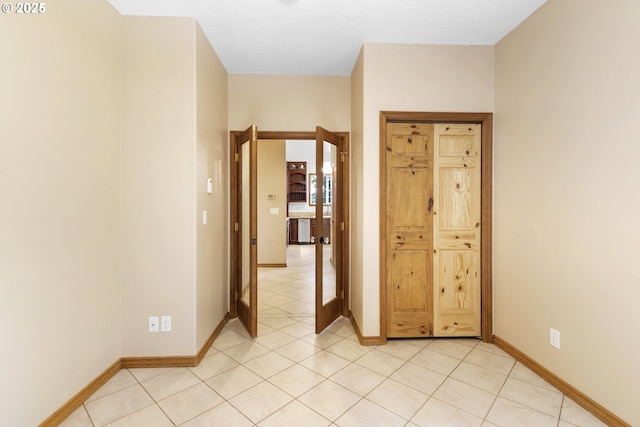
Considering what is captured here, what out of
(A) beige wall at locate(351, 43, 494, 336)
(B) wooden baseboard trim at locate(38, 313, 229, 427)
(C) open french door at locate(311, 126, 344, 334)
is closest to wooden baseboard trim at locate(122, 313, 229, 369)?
(B) wooden baseboard trim at locate(38, 313, 229, 427)

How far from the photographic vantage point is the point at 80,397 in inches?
77.1

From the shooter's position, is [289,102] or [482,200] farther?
[289,102]

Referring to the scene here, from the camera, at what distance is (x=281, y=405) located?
1.95 metres

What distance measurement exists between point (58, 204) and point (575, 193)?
336cm

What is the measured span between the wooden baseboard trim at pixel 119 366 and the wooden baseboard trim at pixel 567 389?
272cm

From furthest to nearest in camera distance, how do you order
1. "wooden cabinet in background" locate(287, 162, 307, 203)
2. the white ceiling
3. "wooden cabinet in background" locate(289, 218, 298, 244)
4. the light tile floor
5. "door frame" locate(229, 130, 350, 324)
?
"wooden cabinet in background" locate(287, 162, 307, 203), "wooden cabinet in background" locate(289, 218, 298, 244), "door frame" locate(229, 130, 350, 324), the white ceiling, the light tile floor

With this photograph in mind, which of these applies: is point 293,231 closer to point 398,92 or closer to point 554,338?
point 398,92

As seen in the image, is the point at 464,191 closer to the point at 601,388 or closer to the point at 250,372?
the point at 601,388

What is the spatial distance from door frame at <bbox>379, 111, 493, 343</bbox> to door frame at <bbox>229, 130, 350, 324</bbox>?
71 cm

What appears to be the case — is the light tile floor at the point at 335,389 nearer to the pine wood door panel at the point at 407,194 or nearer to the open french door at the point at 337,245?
the open french door at the point at 337,245

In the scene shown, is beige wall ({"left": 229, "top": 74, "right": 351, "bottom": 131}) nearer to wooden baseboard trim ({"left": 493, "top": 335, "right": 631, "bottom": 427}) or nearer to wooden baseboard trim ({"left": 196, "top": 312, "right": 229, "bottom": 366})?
wooden baseboard trim ({"left": 196, "top": 312, "right": 229, "bottom": 366})

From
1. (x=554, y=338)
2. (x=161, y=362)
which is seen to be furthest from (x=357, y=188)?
(x=161, y=362)

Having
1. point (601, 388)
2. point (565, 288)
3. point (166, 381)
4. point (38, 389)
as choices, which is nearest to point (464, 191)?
point (565, 288)

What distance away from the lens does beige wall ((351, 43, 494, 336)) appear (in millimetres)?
2809
